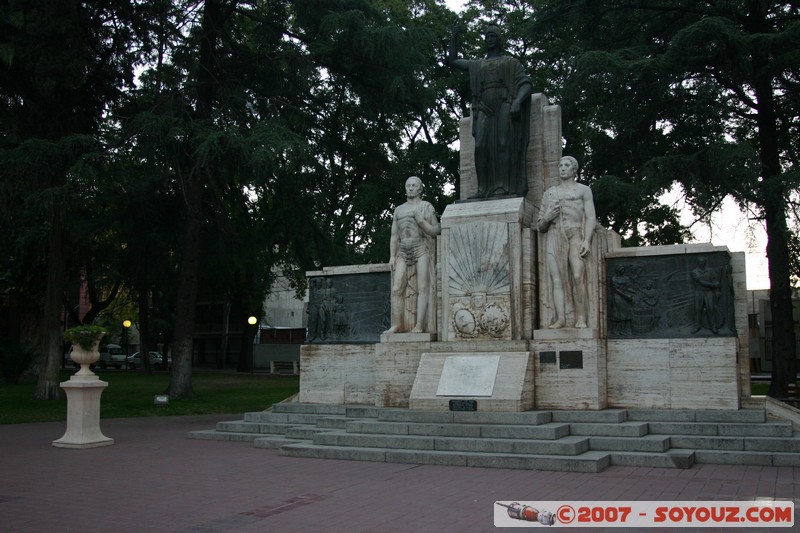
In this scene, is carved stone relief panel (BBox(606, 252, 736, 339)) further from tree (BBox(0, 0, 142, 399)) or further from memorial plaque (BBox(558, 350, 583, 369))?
tree (BBox(0, 0, 142, 399))

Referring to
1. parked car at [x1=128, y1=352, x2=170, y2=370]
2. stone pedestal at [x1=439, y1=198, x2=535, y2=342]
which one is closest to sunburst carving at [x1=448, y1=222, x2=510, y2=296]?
stone pedestal at [x1=439, y1=198, x2=535, y2=342]

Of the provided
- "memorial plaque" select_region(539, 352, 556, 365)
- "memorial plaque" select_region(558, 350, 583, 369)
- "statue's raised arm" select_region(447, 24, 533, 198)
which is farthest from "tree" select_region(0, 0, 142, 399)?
"memorial plaque" select_region(558, 350, 583, 369)

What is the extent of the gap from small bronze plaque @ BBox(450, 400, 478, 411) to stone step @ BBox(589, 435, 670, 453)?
5.90 feet

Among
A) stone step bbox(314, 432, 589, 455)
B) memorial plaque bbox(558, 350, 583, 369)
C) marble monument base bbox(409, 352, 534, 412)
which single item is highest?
memorial plaque bbox(558, 350, 583, 369)

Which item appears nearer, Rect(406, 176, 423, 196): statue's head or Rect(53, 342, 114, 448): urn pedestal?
Rect(53, 342, 114, 448): urn pedestal

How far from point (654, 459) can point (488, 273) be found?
14.3 feet

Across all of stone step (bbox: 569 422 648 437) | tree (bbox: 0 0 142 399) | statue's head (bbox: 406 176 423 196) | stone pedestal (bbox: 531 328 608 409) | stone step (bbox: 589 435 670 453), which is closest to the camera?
stone step (bbox: 589 435 670 453)

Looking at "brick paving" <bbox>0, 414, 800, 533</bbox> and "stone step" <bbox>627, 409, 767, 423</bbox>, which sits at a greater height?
"stone step" <bbox>627, 409, 767, 423</bbox>

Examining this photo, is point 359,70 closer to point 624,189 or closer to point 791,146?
point 624,189

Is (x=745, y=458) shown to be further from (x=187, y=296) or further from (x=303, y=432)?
(x=187, y=296)

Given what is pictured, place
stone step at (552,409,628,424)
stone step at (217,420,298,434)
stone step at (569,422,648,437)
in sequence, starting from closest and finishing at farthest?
1. stone step at (569,422,648,437)
2. stone step at (552,409,628,424)
3. stone step at (217,420,298,434)

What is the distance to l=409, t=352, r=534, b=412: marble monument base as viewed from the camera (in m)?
11.4

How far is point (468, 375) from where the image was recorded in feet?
39.2

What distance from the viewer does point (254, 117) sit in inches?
834
